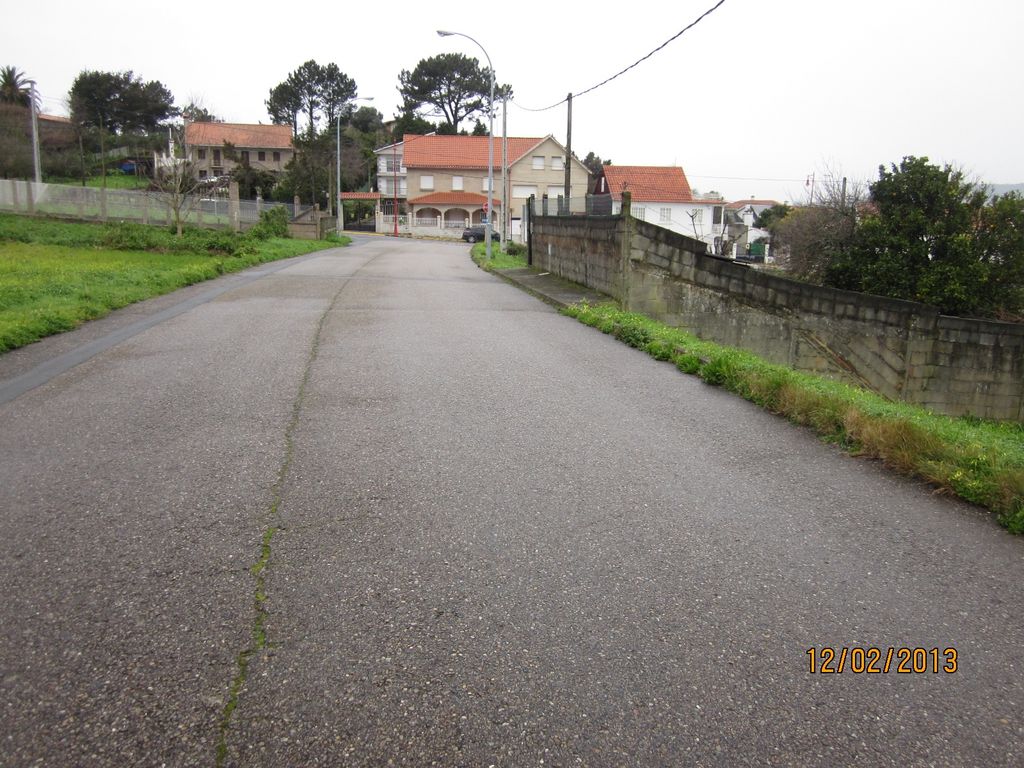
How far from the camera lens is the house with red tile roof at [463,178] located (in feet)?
223

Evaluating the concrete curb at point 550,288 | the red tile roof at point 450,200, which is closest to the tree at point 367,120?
the red tile roof at point 450,200

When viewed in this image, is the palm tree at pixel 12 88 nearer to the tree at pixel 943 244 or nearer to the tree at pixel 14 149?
the tree at pixel 14 149

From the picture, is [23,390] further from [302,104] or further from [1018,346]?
[302,104]

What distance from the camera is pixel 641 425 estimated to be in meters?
6.72

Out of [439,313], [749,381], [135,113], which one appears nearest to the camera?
[749,381]

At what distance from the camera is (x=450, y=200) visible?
224 ft

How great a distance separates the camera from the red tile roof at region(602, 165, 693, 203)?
63.2 meters

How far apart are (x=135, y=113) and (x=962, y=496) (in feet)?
281

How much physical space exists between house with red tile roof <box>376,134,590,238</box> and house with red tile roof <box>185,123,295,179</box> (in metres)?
15.1

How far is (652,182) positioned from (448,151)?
65.4 ft

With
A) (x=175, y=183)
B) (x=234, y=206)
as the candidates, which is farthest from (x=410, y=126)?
(x=175, y=183)

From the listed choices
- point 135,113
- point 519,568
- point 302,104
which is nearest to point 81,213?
point 519,568

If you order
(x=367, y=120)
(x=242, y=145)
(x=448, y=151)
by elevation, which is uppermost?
(x=367, y=120)

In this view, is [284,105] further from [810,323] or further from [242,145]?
[810,323]
